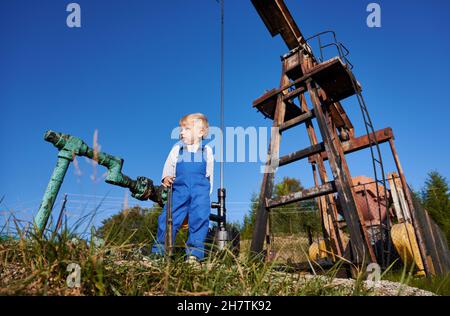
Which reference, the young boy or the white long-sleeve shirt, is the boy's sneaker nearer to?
the young boy

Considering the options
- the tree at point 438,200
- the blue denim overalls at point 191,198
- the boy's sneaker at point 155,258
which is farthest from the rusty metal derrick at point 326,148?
the tree at point 438,200

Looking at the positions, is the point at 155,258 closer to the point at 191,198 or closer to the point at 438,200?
the point at 191,198

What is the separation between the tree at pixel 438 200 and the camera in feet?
54.1

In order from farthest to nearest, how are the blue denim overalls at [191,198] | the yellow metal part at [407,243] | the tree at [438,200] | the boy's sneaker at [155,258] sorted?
the tree at [438,200], the yellow metal part at [407,243], the blue denim overalls at [191,198], the boy's sneaker at [155,258]

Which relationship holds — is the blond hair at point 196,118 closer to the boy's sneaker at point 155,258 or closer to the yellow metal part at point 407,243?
the boy's sneaker at point 155,258

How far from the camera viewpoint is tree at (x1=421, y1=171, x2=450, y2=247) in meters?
16.5

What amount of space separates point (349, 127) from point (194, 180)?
4.60 metres

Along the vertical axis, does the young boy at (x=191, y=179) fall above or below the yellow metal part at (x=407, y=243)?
above

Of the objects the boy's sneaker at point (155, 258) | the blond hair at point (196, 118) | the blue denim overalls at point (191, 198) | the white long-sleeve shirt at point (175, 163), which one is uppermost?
the blond hair at point (196, 118)

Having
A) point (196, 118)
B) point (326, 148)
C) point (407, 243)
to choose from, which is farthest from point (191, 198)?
point (407, 243)

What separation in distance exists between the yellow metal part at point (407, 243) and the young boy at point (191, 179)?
3.40 metres

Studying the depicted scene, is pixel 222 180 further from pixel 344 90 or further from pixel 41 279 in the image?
pixel 344 90

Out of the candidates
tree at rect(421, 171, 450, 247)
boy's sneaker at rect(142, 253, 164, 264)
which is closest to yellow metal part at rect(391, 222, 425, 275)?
boy's sneaker at rect(142, 253, 164, 264)

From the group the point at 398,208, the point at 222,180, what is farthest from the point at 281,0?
the point at 398,208
